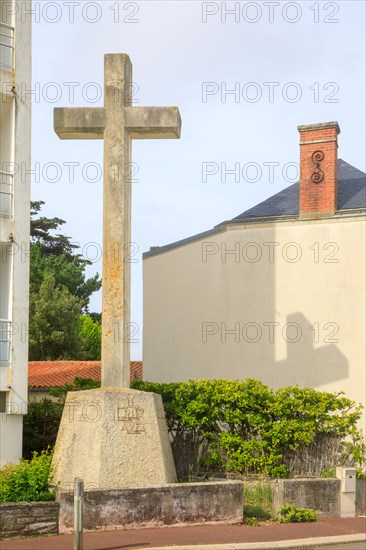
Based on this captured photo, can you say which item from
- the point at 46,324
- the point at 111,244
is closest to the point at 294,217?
the point at 111,244

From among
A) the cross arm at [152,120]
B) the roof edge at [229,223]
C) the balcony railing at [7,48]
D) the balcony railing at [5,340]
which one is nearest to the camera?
the cross arm at [152,120]

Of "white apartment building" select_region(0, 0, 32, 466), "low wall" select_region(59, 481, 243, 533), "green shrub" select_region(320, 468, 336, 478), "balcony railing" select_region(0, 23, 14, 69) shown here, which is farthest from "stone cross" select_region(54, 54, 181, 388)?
"green shrub" select_region(320, 468, 336, 478)

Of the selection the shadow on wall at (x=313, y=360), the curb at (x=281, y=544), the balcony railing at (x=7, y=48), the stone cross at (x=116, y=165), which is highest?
the balcony railing at (x=7, y=48)

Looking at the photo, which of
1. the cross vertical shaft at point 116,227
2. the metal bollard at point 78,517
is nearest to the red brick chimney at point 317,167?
the cross vertical shaft at point 116,227

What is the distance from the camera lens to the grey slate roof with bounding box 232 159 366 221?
87.8 ft

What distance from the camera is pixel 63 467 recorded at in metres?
15.9

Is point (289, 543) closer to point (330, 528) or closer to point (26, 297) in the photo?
point (330, 528)

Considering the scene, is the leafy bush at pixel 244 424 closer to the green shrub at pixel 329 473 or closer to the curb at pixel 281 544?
the green shrub at pixel 329 473

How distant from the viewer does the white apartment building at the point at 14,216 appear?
63.0 ft

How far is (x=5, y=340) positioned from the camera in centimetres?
1941

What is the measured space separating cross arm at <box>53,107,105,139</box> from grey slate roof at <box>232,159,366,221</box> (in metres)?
10.7

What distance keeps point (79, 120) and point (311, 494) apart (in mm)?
8107

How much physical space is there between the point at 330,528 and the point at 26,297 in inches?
301

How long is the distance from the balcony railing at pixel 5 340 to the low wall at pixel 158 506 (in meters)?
5.55
